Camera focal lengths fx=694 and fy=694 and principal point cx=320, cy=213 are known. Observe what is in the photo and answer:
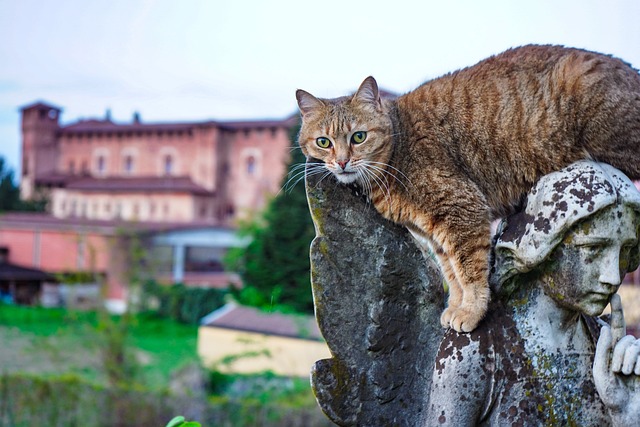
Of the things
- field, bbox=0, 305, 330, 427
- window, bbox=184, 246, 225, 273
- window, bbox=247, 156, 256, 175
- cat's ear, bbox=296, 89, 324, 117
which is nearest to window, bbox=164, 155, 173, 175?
window, bbox=247, 156, 256, 175

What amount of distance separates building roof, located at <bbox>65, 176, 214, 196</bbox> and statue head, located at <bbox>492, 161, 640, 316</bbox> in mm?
34990

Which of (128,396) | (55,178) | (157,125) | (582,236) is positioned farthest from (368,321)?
(55,178)

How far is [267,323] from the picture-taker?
16.6m

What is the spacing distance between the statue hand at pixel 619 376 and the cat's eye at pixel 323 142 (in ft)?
4.33

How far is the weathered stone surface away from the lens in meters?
2.55

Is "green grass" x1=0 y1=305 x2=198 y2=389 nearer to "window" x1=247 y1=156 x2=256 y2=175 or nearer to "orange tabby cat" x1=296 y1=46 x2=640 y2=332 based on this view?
"window" x1=247 y1=156 x2=256 y2=175

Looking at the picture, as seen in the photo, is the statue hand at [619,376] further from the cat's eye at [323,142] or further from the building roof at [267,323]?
the building roof at [267,323]

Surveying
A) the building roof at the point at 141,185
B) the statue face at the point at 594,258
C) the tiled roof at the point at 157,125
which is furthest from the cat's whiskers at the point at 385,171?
the building roof at the point at 141,185

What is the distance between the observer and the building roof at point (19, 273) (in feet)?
96.3

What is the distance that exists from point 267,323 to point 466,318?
14.3 metres

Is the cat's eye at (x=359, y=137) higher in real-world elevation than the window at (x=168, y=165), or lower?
higher

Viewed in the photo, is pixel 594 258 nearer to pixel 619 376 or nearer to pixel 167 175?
pixel 619 376

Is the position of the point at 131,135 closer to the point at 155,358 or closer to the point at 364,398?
the point at 155,358

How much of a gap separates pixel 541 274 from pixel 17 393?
1194 cm
